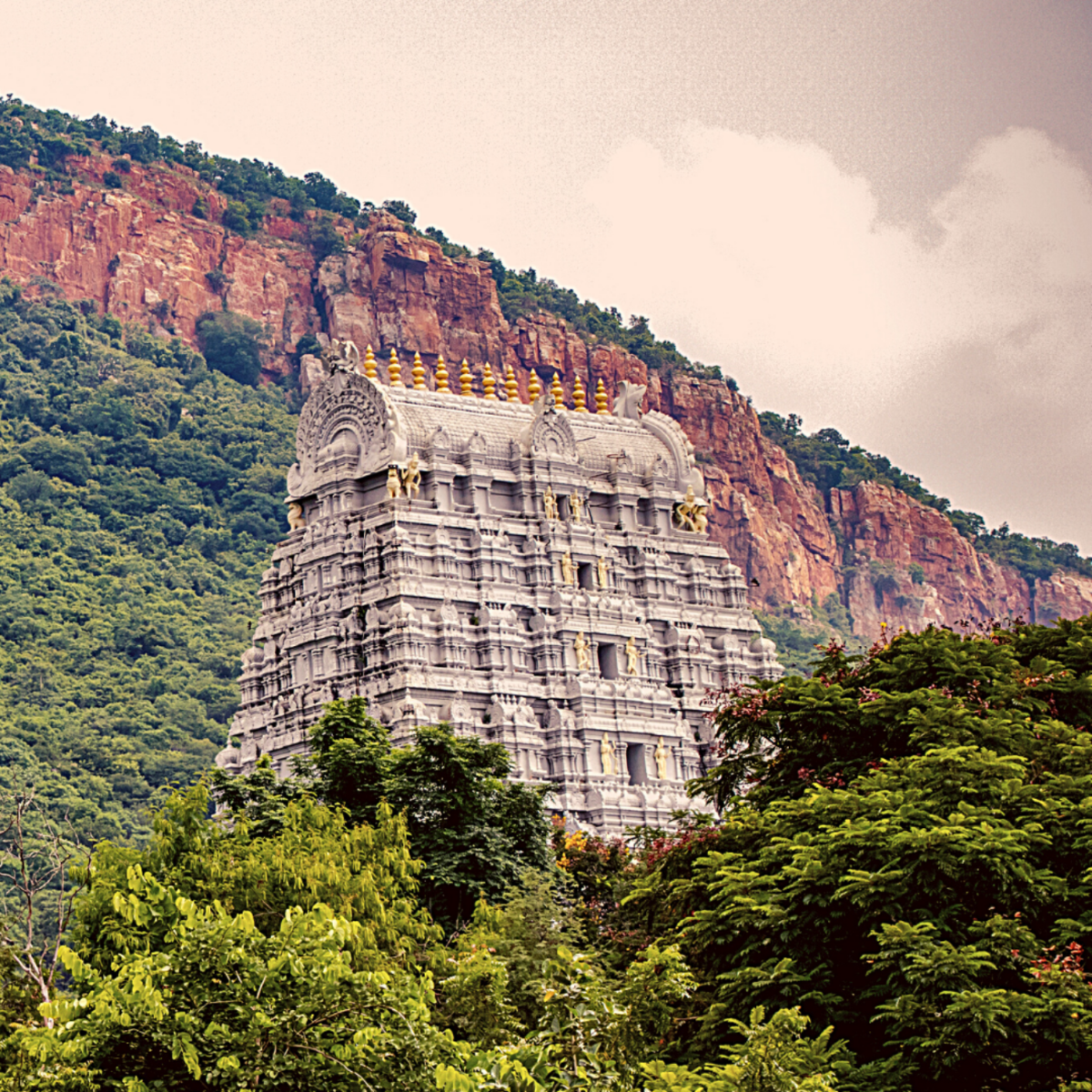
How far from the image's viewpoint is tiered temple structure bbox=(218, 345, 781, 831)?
6469 centimetres

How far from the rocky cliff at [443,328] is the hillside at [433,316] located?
0.48ft

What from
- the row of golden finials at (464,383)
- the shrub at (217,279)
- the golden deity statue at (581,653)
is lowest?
the golden deity statue at (581,653)

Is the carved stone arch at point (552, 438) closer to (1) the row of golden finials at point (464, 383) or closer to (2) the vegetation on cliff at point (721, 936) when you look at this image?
(1) the row of golden finials at point (464, 383)

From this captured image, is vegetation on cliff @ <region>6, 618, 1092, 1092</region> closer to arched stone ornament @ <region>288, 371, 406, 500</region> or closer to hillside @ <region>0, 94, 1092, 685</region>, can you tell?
arched stone ornament @ <region>288, 371, 406, 500</region>

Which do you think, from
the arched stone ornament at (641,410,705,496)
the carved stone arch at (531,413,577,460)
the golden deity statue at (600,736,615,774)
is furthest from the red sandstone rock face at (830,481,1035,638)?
the golden deity statue at (600,736,615,774)

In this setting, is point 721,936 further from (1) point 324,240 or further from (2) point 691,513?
(1) point 324,240

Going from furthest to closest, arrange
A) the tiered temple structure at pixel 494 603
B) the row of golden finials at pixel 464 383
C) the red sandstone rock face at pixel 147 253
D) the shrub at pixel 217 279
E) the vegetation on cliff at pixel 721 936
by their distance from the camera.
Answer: the shrub at pixel 217 279, the red sandstone rock face at pixel 147 253, the row of golden finials at pixel 464 383, the tiered temple structure at pixel 494 603, the vegetation on cliff at pixel 721 936

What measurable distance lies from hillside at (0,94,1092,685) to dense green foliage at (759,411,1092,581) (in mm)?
229

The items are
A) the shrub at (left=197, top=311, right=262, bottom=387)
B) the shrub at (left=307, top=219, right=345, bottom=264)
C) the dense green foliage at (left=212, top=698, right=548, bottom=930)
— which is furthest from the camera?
the shrub at (left=307, top=219, right=345, bottom=264)

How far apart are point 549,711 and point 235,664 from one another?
2036 inches

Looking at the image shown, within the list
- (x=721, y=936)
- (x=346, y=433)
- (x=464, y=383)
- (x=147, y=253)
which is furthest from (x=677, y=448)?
(x=147, y=253)

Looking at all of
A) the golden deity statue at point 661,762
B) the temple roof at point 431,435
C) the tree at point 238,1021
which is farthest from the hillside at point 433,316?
the tree at point 238,1021

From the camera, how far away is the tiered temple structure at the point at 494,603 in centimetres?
6469

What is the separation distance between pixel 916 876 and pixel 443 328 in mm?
123341
